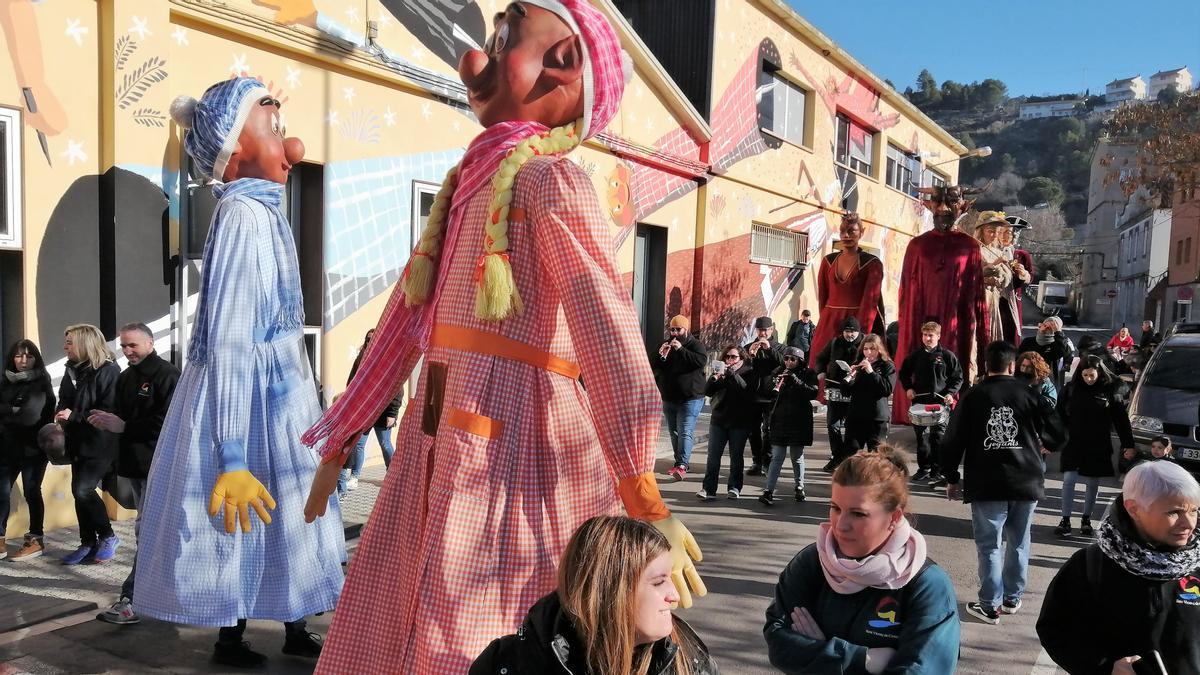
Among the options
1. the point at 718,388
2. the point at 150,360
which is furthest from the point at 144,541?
the point at 718,388

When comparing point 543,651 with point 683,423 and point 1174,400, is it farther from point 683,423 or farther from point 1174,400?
point 1174,400

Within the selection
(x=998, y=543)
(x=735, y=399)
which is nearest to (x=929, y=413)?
(x=735, y=399)

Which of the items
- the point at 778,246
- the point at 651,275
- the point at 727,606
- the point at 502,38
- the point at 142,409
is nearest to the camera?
the point at 502,38

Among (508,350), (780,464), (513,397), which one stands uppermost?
(508,350)

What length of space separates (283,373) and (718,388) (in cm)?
461

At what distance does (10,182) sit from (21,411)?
139cm

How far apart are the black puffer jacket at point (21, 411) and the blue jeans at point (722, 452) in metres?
4.77

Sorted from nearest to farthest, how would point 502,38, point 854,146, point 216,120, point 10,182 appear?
point 502,38 → point 216,120 → point 10,182 → point 854,146

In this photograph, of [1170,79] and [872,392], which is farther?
[1170,79]

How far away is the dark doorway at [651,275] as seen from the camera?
12.3m

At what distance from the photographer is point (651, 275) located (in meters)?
12.6

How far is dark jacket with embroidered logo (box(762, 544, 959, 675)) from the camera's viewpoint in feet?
7.14

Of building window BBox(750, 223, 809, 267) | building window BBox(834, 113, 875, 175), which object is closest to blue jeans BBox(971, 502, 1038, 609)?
building window BBox(750, 223, 809, 267)

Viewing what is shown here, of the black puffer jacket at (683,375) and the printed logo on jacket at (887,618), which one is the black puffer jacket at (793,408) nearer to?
the black puffer jacket at (683,375)
